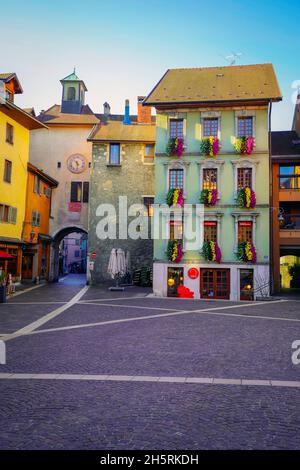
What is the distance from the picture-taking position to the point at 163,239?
25984 millimetres

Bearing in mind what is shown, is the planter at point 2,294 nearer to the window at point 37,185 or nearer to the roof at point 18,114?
the roof at point 18,114

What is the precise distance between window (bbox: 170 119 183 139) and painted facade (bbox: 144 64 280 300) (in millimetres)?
69

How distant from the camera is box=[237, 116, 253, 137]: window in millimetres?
25766

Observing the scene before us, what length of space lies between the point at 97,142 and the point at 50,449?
30.0m

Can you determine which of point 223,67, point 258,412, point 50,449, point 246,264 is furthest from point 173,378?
point 223,67

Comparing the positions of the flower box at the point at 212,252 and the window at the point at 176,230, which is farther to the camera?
the window at the point at 176,230

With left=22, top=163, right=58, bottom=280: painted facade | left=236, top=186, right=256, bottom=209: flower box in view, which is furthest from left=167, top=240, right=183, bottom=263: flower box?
left=22, top=163, right=58, bottom=280: painted facade

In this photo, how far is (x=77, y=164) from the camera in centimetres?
3625

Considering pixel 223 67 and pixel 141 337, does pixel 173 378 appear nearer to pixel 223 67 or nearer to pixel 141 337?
pixel 141 337

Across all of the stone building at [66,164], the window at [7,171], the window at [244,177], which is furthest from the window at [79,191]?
the window at [244,177]

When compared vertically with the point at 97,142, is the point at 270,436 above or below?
below

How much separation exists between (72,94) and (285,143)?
25475 millimetres

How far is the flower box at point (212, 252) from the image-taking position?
977 inches

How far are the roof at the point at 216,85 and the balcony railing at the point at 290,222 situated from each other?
8845mm
